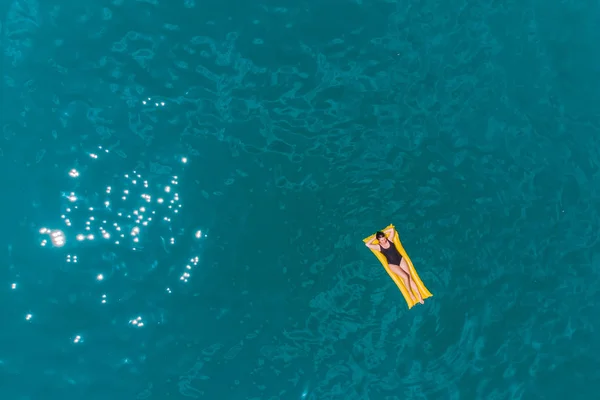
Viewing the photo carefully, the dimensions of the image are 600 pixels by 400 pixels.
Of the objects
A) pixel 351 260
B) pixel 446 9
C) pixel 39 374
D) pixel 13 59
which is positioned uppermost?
pixel 13 59

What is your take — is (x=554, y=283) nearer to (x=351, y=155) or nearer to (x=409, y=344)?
(x=409, y=344)

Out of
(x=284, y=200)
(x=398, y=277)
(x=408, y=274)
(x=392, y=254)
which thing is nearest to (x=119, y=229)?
(x=284, y=200)

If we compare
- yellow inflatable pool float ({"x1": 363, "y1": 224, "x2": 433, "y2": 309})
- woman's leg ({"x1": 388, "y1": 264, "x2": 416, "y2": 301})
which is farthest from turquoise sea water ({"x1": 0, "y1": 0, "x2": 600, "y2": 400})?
woman's leg ({"x1": 388, "y1": 264, "x2": 416, "y2": 301})

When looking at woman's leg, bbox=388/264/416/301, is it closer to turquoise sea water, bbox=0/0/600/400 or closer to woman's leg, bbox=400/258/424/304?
woman's leg, bbox=400/258/424/304

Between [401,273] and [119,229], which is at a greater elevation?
[119,229]

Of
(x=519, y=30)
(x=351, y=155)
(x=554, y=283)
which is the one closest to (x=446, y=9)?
(x=519, y=30)

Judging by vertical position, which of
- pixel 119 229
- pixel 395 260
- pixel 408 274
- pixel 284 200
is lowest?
pixel 408 274

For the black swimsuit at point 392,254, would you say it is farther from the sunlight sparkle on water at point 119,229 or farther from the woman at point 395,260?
the sunlight sparkle on water at point 119,229

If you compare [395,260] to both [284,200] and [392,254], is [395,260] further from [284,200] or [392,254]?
[284,200]
